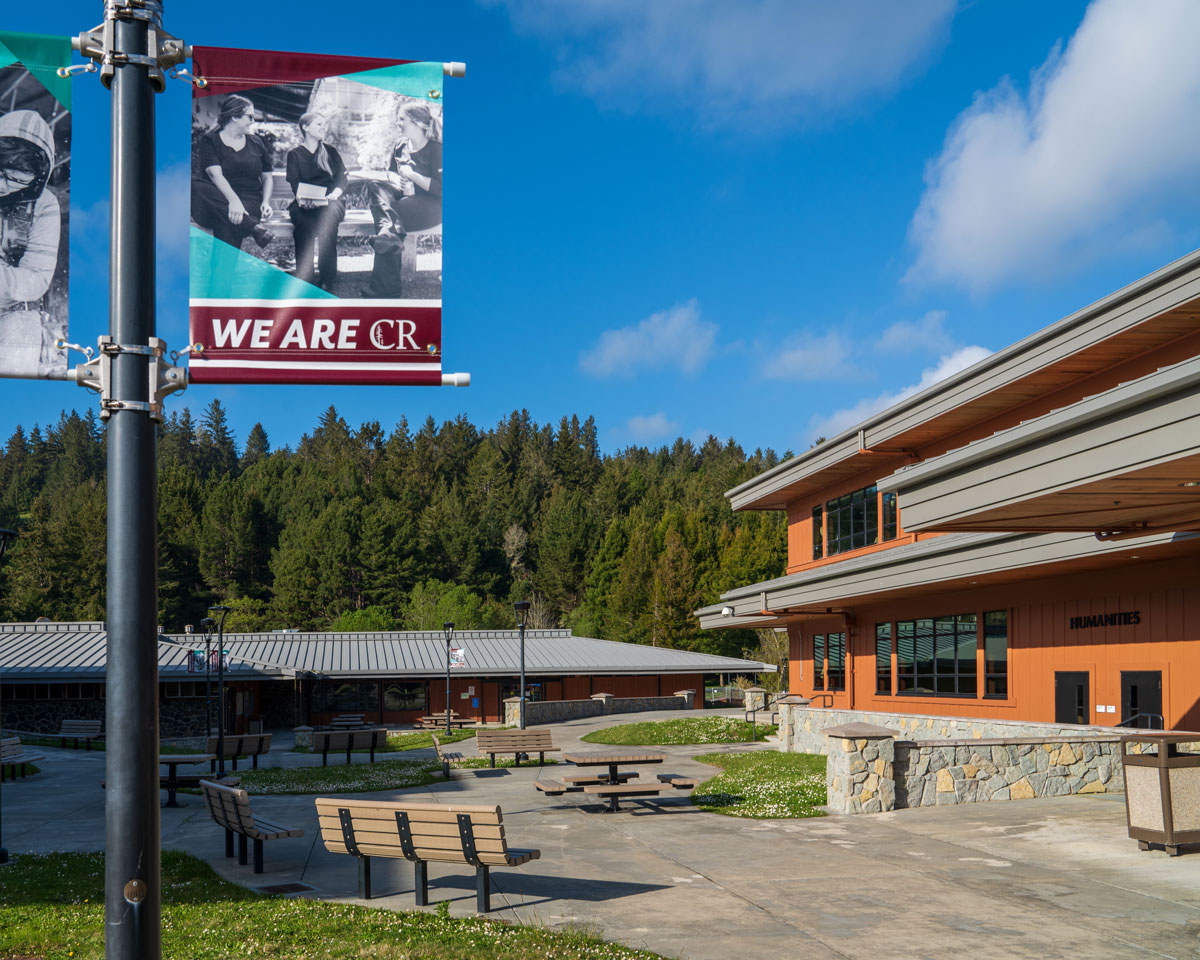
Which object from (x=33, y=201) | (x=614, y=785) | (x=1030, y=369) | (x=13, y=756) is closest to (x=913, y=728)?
(x=1030, y=369)

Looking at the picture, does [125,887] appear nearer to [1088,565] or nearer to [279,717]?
[1088,565]

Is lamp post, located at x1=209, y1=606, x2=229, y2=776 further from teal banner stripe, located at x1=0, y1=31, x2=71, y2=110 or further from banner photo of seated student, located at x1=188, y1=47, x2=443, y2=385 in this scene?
teal banner stripe, located at x1=0, y1=31, x2=71, y2=110

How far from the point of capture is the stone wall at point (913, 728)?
17.7m

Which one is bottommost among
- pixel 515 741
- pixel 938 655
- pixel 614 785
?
pixel 515 741

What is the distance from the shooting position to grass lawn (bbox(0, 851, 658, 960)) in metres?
7.73

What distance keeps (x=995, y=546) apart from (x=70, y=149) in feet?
55.8

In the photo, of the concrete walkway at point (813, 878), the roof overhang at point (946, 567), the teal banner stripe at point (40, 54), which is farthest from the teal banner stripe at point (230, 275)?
the roof overhang at point (946, 567)

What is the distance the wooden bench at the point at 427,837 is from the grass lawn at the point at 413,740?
21.1m

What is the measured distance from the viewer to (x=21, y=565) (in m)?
81.4

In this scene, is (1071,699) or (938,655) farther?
(938,655)

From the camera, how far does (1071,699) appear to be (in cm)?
1939

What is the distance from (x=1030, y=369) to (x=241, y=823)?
14.9m

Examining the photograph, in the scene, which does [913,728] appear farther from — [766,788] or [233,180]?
[233,180]

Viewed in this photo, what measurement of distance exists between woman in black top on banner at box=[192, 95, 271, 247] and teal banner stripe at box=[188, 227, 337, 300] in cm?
6
